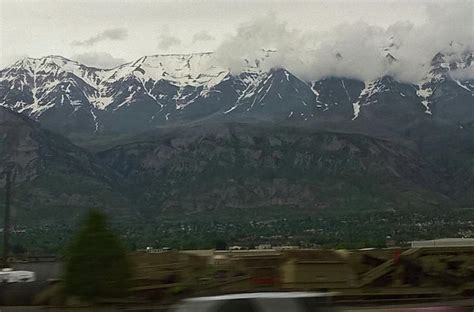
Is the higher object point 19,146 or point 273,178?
point 19,146

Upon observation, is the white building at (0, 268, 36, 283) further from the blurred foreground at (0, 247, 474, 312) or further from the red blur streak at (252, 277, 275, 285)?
the red blur streak at (252, 277, 275, 285)

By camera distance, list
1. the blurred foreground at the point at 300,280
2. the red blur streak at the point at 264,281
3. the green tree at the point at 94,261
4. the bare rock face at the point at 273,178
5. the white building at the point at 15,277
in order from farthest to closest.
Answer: the bare rock face at the point at 273,178 → the white building at the point at 15,277 → the red blur streak at the point at 264,281 → the blurred foreground at the point at 300,280 → the green tree at the point at 94,261

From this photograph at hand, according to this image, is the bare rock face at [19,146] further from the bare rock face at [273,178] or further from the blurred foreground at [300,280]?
the blurred foreground at [300,280]

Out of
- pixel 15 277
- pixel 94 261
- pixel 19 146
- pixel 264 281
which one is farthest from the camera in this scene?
pixel 19 146

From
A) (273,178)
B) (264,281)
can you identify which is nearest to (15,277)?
(264,281)

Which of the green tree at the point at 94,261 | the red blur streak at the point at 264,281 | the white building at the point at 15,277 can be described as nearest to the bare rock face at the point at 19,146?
the white building at the point at 15,277

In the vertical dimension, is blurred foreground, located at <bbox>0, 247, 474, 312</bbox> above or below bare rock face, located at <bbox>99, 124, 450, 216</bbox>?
below

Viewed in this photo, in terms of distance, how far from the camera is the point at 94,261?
32.9 metres

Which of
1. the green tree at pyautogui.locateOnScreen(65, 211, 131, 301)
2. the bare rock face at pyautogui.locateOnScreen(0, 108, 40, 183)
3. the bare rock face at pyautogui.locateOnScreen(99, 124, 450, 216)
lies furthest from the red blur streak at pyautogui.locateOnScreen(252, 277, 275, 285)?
the bare rock face at pyautogui.locateOnScreen(99, 124, 450, 216)

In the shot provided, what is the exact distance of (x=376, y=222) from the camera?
128375 millimetres

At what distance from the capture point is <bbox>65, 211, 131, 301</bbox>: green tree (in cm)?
3288

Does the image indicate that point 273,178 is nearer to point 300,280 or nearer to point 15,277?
point 15,277

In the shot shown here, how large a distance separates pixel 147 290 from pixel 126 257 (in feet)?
13.3

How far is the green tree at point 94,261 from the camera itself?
32875 millimetres
